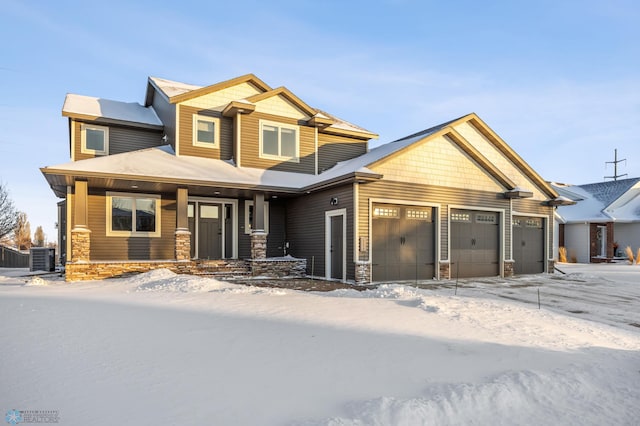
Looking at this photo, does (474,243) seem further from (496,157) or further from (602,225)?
(602,225)

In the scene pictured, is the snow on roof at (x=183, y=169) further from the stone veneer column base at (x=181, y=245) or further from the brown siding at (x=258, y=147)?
the stone veneer column base at (x=181, y=245)

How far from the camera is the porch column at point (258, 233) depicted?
14.1 meters

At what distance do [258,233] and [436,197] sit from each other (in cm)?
671

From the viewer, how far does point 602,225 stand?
25328mm

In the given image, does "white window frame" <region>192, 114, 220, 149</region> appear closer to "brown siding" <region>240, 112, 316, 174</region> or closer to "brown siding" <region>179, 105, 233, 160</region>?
"brown siding" <region>179, 105, 233, 160</region>

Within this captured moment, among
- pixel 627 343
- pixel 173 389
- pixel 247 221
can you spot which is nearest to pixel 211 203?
pixel 247 221

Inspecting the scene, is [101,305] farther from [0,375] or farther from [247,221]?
[247,221]

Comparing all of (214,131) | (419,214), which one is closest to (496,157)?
(419,214)

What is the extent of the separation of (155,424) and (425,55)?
1729 centimetres

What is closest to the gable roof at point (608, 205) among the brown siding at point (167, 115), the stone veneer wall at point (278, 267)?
the stone veneer wall at point (278, 267)

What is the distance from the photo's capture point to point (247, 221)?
16.0 metres

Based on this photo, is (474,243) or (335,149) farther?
(335,149)

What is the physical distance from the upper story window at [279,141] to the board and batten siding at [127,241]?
432 cm

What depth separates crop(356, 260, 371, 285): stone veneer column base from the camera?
12.2 meters
